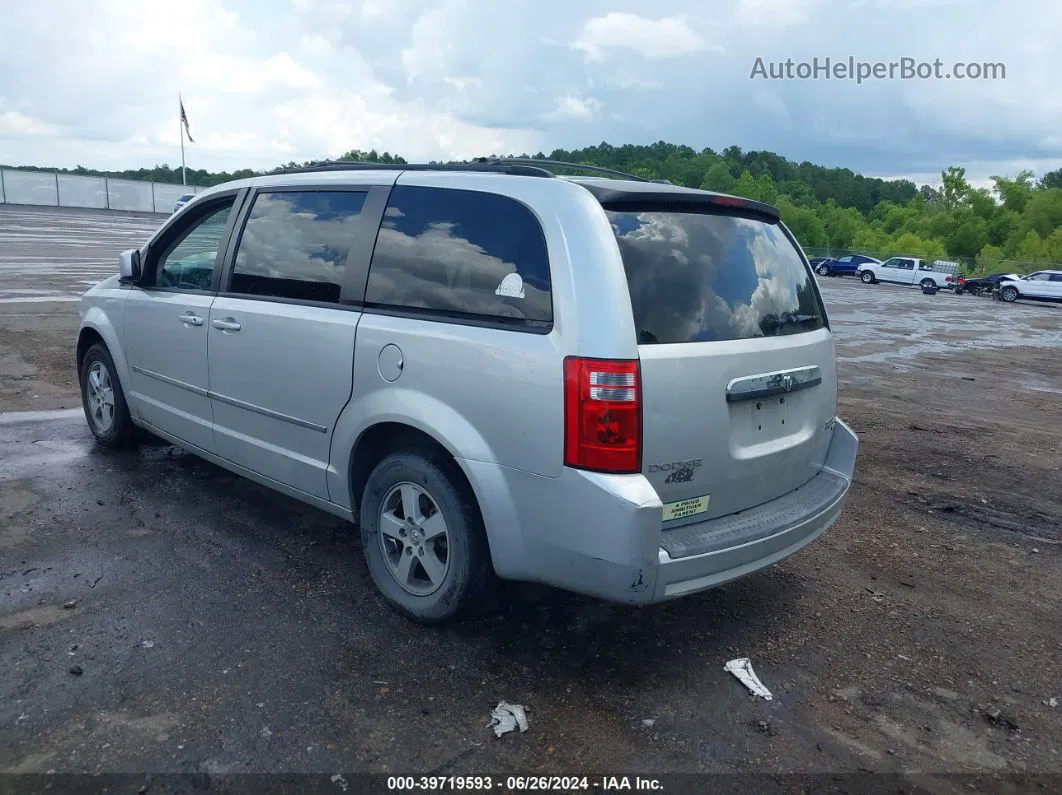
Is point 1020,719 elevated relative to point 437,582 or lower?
lower

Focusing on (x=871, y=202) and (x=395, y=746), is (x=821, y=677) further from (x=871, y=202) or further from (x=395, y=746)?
(x=871, y=202)

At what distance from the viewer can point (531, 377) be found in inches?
123

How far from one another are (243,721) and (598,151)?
91.9 metres

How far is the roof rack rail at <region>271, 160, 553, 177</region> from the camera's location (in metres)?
3.58

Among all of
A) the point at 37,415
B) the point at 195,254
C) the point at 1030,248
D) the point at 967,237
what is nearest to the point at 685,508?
the point at 195,254

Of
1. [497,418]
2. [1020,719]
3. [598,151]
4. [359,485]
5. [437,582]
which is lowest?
[1020,719]

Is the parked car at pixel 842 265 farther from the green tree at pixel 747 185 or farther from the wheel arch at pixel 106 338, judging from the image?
the wheel arch at pixel 106 338

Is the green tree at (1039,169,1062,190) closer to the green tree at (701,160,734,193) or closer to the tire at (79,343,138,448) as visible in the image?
the green tree at (701,160,734,193)

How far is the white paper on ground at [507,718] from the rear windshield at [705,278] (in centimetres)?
144

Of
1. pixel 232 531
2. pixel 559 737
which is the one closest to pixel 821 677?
pixel 559 737

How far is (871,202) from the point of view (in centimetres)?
13775

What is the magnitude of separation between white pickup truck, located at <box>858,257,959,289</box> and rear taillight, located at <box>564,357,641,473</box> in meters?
A: 44.0

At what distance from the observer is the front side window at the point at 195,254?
4922 millimetres

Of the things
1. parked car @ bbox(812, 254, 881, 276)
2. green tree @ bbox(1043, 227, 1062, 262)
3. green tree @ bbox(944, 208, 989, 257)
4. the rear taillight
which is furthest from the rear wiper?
green tree @ bbox(944, 208, 989, 257)
